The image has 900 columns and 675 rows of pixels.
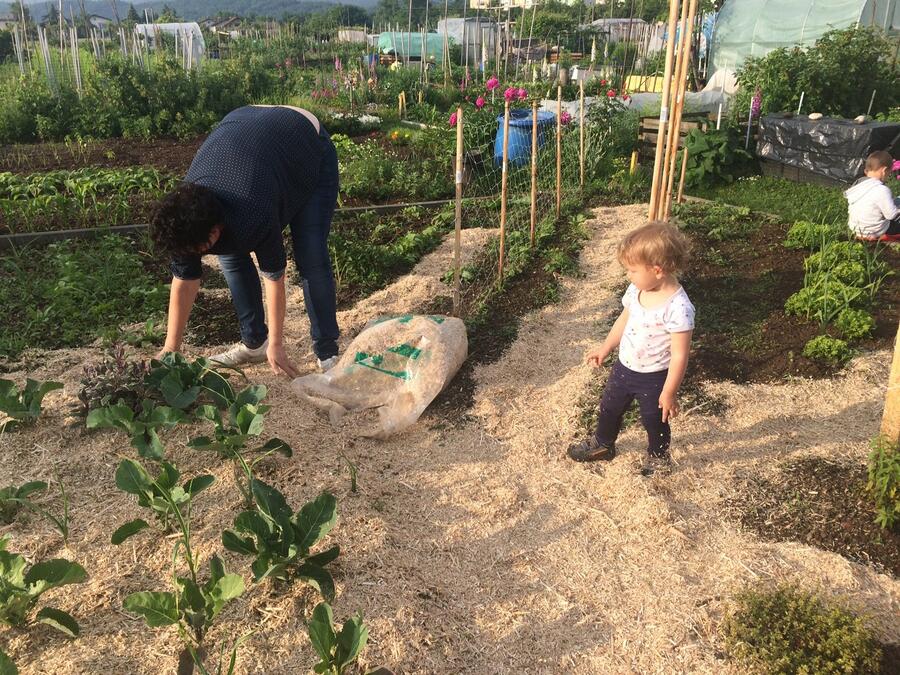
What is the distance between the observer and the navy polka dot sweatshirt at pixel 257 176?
2738mm

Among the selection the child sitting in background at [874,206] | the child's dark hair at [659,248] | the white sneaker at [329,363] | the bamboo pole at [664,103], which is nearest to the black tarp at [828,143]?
the child sitting in background at [874,206]

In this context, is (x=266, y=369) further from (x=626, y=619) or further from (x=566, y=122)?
(x=566, y=122)

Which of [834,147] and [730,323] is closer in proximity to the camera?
[730,323]

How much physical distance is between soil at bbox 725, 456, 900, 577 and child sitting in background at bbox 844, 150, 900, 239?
2831 mm

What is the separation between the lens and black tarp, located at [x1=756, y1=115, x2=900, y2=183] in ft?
22.4

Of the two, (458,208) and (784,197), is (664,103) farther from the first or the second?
(784,197)

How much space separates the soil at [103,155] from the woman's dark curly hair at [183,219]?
5.05 m

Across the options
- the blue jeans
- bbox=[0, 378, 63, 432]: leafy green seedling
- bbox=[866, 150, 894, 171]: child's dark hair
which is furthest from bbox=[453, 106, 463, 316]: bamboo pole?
bbox=[866, 150, 894, 171]: child's dark hair

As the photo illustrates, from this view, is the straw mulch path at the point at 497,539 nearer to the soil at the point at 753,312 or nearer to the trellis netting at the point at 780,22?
the soil at the point at 753,312

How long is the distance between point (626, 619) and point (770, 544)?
2.26 ft

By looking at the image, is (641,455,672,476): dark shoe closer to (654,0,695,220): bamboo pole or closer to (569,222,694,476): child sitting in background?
(569,222,694,476): child sitting in background

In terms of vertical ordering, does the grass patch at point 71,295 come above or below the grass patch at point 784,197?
below

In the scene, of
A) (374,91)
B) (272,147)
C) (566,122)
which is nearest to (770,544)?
(272,147)

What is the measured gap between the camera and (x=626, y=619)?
7.04ft
